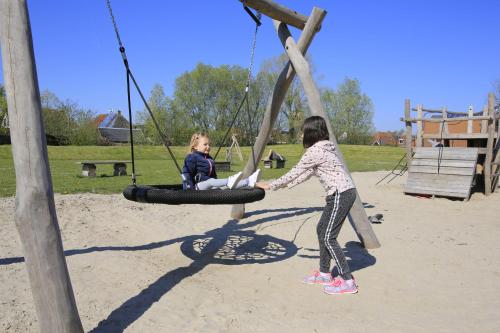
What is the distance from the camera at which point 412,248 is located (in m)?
5.46

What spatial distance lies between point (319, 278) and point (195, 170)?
1.78 metres

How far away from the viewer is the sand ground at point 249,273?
327 centimetres

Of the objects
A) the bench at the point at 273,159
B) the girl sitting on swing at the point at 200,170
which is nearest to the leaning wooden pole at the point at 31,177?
the girl sitting on swing at the point at 200,170

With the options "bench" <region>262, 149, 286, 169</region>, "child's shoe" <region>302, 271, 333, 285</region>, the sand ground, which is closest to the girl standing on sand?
"child's shoe" <region>302, 271, 333, 285</region>

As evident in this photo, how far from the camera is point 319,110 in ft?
17.9

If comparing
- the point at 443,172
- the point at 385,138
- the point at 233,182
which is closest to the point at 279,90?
the point at 233,182

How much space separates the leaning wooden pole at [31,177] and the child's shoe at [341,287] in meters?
2.16

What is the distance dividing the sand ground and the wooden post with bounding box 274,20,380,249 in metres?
0.19

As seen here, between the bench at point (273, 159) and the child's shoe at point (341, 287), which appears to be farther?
the bench at point (273, 159)

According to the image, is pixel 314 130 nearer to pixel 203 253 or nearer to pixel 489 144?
pixel 203 253

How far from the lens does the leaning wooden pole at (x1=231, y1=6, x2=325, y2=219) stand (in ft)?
19.6

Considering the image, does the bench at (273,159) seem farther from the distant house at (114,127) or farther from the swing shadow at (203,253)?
the distant house at (114,127)

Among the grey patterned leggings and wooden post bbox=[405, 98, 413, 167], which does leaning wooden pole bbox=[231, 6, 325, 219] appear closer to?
the grey patterned leggings

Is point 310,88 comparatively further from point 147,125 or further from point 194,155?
point 147,125
